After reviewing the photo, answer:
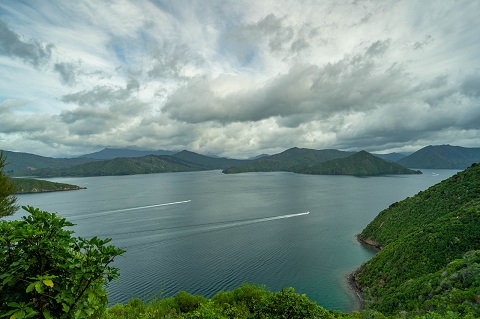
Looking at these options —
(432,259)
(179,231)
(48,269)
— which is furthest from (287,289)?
(179,231)

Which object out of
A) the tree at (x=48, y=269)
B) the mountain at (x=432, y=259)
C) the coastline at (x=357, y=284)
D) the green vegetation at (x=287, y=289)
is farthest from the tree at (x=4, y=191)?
the coastline at (x=357, y=284)

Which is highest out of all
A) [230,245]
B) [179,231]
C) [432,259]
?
[432,259]

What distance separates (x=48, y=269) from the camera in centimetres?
706

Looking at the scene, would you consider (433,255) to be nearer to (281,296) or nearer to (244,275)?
(244,275)

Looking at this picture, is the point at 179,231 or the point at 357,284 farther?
the point at 179,231

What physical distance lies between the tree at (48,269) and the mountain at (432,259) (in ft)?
83.6

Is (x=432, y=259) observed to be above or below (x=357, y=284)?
above

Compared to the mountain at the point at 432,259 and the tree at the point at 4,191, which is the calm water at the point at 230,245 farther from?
the tree at the point at 4,191

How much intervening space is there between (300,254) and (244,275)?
25039 millimetres

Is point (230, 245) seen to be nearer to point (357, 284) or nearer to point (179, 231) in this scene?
point (179, 231)

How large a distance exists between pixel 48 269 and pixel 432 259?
66.6m

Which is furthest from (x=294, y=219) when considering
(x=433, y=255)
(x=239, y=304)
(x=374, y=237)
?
(x=239, y=304)

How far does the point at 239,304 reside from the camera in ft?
109

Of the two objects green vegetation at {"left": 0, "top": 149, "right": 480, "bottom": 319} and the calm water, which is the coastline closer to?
green vegetation at {"left": 0, "top": 149, "right": 480, "bottom": 319}
